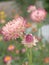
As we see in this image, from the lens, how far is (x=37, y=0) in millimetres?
4242

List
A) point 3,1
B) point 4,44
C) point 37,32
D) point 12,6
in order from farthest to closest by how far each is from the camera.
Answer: point 3,1
point 12,6
point 4,44
point 37,32

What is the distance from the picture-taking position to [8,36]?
0.70 m

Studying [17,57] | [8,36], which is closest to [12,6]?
[17,57]

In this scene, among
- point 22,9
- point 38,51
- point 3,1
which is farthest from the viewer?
point 3,1

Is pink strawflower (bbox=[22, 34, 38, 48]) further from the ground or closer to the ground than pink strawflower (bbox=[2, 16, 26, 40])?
closer to the ground

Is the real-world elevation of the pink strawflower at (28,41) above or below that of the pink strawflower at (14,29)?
below

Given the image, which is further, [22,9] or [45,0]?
[45,0]

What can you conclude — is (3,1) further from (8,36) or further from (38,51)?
(8,36)

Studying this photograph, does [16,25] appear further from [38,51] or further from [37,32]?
[37,32]

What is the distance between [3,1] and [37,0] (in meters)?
0.57

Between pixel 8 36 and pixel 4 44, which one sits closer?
pixel 8 36

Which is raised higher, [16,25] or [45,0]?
[16,25]

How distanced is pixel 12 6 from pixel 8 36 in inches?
136

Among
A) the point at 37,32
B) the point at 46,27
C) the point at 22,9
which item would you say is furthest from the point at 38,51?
the point at 22,9
